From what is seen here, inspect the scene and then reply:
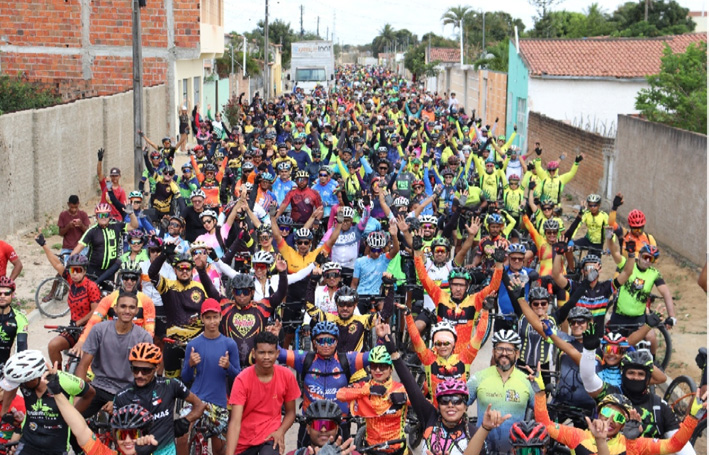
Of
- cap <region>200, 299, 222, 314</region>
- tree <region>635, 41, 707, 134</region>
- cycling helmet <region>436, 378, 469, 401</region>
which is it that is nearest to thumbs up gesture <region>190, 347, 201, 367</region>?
cap <region>200, 299, 222, 314</region>

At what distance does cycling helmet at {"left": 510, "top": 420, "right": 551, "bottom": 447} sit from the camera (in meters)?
6.94

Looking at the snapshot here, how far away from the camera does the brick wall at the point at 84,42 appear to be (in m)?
37.5

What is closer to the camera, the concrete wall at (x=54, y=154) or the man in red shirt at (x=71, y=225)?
the man in red shirt at (x=71, y=225)

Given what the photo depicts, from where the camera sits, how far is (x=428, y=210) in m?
16.4

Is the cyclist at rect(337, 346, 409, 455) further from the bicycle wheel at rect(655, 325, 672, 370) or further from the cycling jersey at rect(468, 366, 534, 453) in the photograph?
the bicycle wheel at rect(655, 325, 672, 370)

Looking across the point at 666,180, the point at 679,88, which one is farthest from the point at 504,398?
the point at 679,88

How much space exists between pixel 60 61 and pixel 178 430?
3279 centimetres

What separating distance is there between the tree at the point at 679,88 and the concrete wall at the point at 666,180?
0.92 m

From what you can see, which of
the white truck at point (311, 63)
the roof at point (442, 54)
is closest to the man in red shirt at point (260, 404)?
the white truck at point (311, 63)

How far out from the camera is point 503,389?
7859 mm

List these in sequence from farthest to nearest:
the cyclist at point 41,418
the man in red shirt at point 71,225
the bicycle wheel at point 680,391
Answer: the man in red shirt at point 71,225 → the bicycle wheel at point 680,391 → the cyclist at point 41,418

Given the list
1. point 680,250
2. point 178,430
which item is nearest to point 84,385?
point 178,430

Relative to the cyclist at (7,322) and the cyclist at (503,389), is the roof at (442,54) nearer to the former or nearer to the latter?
the cyclist at (7,322)

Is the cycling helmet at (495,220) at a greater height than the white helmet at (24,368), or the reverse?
the cycling helmet at (495,220)
